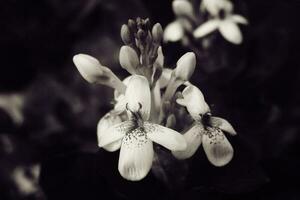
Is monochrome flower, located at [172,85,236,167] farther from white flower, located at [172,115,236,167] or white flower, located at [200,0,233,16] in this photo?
white flower, located at [200,0,233,16]

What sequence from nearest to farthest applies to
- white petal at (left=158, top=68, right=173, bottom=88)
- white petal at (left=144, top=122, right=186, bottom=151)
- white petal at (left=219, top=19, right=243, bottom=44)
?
1. white petal at (left=144, top=122, right=186, bottom=151)
2. white petal at (left=158, top=68, right=173, bottom=88)
3. white petal at (left=219, top=19, right=243, bottom=44)

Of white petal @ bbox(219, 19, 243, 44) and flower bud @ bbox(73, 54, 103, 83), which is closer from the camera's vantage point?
flower bud @ bbox(73, 54, 103, 83)

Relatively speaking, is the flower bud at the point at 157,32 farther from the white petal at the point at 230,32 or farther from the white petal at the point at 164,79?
the white petal at the point at 230,32

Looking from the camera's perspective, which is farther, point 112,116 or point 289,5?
point 289,5

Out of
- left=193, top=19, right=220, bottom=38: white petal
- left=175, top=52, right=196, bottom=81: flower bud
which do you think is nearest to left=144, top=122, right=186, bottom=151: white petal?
left=175, top=52, right=196, bottom=81: flower bud

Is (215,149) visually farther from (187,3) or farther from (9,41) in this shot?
(9,41)

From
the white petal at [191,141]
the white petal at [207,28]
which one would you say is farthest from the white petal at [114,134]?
the white petal at [207,28]

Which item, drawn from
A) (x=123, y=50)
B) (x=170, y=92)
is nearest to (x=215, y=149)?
(x=170, y=92)

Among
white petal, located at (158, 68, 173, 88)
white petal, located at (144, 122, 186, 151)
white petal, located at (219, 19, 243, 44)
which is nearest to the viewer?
white petal, located at (144, 122, 186, 151)

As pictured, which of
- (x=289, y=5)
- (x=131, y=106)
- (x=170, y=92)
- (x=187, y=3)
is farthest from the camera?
(x=289, y=5)
